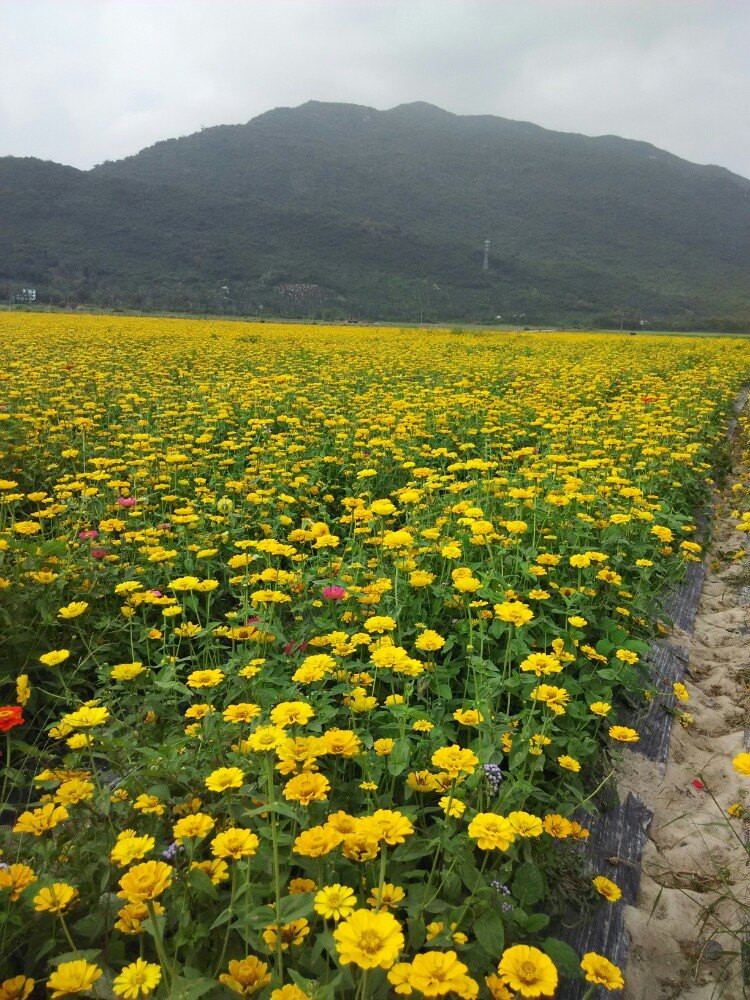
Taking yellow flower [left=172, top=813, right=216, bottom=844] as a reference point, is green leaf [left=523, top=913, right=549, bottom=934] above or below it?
below

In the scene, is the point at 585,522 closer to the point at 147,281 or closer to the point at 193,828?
the point at 193,828

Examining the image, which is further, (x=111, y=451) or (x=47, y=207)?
(x=47, y=207)

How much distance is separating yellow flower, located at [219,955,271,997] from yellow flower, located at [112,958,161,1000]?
0.13m

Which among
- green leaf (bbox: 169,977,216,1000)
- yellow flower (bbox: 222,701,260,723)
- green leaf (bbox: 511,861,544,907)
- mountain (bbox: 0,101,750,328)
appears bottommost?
green leaf (bbox: 511,861,544,907)

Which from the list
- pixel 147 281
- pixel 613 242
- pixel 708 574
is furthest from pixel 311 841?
pixel 613 242

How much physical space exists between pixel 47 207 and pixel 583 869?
71182 mm

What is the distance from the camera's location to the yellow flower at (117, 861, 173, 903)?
907 millimetres

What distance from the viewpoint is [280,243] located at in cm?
6462

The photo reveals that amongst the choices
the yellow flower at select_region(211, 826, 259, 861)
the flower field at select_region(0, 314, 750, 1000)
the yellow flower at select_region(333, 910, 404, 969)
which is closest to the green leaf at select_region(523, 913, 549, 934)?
the flower field at select_region(0, 314, 750, 1000)

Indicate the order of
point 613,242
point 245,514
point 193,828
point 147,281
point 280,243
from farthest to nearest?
1. point 613,242
2. point 280,243
3. point 147,281
4. point 245,514
5. point 193,828

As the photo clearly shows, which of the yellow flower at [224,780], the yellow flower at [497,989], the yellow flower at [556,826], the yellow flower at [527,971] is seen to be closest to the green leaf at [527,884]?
the yellow flower at [556,826]

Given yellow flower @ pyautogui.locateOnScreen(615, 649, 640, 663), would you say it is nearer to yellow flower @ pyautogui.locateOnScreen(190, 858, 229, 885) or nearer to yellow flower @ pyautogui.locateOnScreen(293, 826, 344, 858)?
yellow flower @ pyautogui.locateOnScreen(293, 826, 344, 858)

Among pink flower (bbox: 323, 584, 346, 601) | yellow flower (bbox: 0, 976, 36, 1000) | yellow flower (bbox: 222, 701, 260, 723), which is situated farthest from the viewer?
pink flower (bbox: 323, 584, 346, 601)

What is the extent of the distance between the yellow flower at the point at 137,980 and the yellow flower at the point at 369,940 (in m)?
0.30
